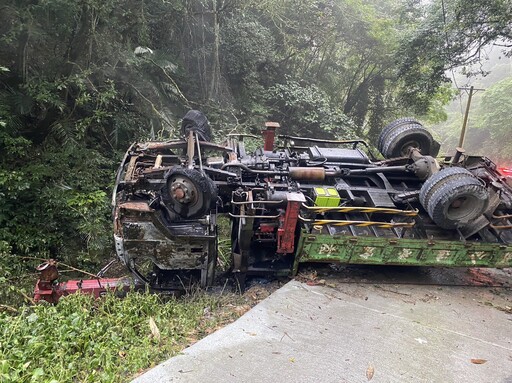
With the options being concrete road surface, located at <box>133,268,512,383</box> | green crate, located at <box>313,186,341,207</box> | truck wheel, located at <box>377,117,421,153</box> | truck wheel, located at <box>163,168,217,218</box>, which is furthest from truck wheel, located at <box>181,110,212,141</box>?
truck wheel, located at <box>377,117,421,153</box>

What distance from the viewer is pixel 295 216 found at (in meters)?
4.59

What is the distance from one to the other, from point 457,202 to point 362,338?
2.15 m

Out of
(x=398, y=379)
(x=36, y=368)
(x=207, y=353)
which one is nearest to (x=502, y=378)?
(x=398, y=379)

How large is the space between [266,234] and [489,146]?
24509mm

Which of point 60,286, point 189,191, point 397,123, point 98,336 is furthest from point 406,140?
point 60,286

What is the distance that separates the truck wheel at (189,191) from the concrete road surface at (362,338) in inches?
51.2

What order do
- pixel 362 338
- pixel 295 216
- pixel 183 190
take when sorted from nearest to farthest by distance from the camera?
pixel 362 338, pixel 183 190, pixel 295 216

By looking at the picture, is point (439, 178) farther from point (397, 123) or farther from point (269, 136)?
point (269, 136)

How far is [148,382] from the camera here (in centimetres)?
291

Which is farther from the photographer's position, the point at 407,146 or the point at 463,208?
the point at 407,146

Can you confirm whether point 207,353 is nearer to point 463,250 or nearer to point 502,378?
point 502,378

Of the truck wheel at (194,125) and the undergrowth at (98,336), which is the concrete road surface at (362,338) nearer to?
the undergrowth at (98,336)

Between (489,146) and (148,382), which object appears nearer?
(148,382)

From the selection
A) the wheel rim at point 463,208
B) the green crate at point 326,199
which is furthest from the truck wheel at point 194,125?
the wheel rim at point 463,208
